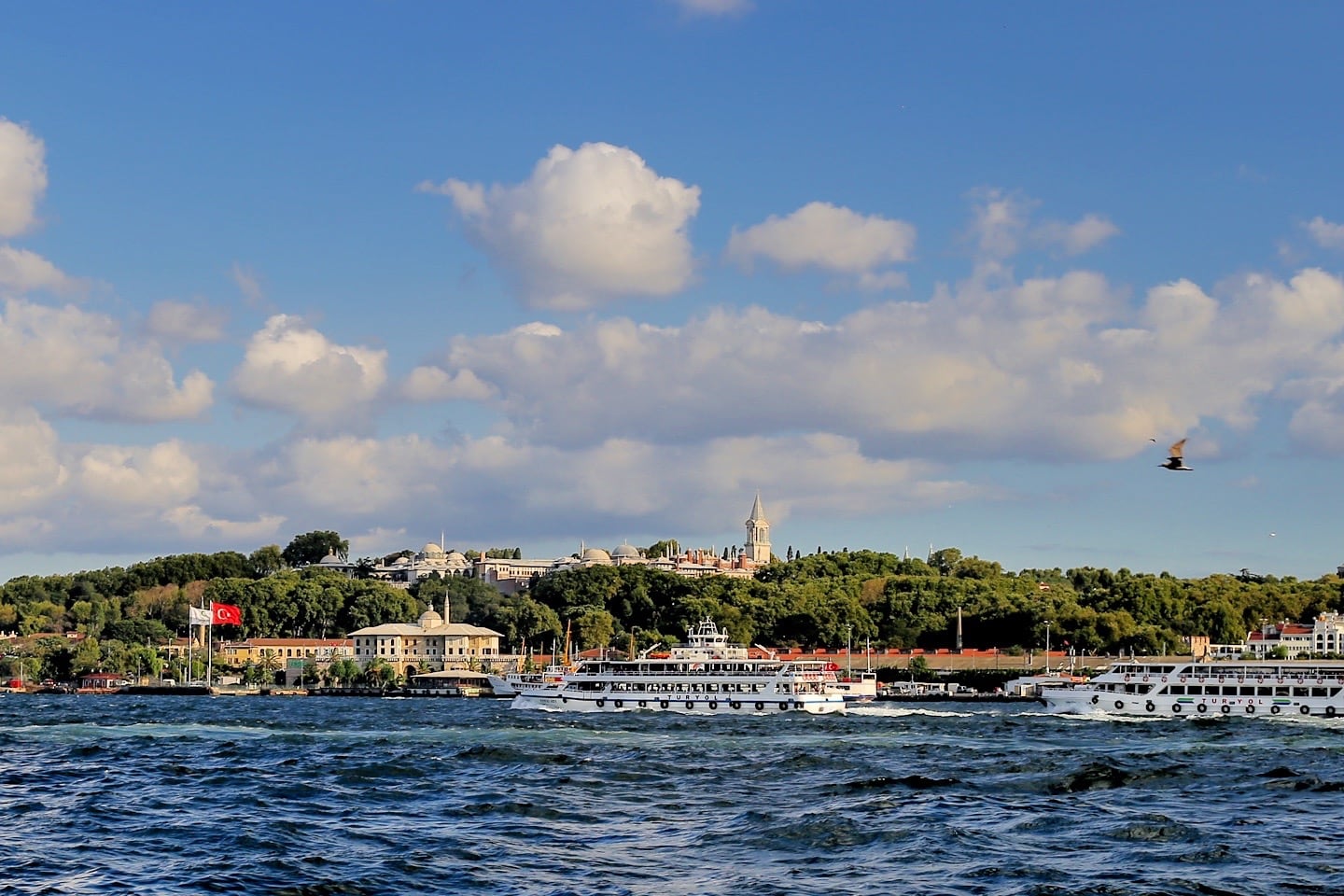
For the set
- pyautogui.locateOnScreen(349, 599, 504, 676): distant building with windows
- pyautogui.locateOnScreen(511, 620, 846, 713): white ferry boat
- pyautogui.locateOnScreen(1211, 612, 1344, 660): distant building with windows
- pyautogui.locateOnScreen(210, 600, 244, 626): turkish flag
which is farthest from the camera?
pyautogui.locateOnScreen(349, 599, 504, 676): distant building with windows

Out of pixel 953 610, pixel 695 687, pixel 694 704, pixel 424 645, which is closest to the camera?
pixel 694 704

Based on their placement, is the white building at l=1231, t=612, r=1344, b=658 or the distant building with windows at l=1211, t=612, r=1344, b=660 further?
the white building at l=1231, t=612, r=1344, b=658

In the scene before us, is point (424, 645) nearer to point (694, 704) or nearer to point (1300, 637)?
point (1300, 637)

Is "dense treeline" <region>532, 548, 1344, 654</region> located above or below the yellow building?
above

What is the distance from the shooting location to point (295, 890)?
31625 mm

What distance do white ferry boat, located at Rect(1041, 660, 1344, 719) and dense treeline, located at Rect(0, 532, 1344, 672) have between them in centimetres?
5551

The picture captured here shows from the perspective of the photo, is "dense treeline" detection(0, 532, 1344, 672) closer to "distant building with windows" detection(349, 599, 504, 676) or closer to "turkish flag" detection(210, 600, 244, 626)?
"distant building with windows" detection(349, 599, 504, 676)

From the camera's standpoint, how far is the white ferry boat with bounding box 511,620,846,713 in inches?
3585

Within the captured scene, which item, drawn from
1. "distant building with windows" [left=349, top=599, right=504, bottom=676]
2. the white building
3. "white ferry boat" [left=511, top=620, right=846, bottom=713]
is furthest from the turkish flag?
the white building

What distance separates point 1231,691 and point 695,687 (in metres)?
27.4

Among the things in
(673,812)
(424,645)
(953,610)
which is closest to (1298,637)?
(953,610)

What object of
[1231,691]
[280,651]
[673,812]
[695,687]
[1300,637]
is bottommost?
[673,812]

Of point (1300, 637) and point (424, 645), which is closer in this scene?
point (1300, 637)

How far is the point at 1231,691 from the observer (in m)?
86.8
